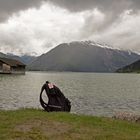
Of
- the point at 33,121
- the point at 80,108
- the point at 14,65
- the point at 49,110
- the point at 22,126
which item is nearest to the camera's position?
the point at 22,126

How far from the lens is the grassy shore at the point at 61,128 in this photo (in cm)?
1381

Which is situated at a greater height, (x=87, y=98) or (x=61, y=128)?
(x=61, y=128)

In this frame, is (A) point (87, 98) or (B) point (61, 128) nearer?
(B) point (61, 128)

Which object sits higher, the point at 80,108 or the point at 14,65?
the point at 14,65

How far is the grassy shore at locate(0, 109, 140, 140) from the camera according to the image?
1381cm

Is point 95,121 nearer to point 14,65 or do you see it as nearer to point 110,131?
point 110,131

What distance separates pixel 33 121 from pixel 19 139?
11.2 feet

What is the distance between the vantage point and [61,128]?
15.4 meters

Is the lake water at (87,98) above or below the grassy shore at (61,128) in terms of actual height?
below

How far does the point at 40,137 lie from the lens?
13648 millimetres

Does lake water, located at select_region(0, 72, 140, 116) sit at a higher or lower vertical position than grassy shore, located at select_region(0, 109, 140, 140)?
lower

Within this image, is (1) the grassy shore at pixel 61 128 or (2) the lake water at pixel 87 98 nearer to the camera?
(1) the grassy shore at pixel 61 128

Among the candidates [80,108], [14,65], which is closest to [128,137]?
[80,108]

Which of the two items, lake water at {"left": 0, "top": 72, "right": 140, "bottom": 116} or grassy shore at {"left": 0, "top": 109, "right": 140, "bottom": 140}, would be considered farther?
lake water at {"left": 0, "top": 72, "right": 140, "bottom": 116}
